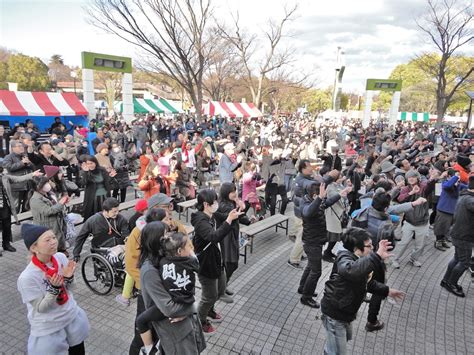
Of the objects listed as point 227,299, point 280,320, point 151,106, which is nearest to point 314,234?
point 280,320

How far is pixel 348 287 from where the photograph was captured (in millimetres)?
3156

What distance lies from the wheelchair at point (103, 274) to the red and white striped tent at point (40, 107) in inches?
526

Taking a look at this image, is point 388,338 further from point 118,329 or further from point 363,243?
point 118,329

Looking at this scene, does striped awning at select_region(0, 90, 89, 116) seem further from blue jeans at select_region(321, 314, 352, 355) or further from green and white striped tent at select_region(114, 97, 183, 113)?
blue jeans at select_region(321, 314, 352, 355)

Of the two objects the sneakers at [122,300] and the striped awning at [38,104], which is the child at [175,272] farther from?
the striped awning at [38,104]

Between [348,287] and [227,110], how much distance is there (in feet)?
81.0

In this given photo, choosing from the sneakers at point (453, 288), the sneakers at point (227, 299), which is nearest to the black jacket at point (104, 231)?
the sneakers at point (227, 299)

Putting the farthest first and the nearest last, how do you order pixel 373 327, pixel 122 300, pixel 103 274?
pixel 103 274, pixel 122 300, pixel 373 327

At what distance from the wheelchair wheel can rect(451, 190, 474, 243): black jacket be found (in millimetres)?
5166

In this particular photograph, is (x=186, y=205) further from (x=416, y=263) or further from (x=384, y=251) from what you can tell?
(x=384, y=251)

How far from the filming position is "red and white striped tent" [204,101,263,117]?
26.6m

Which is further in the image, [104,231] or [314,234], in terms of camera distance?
[104,231]

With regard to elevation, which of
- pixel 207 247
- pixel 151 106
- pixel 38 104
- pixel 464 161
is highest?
pixel 151 106

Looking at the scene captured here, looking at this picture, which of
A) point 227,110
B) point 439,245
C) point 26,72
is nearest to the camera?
point 439,245
